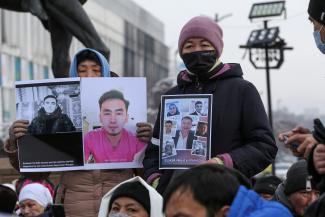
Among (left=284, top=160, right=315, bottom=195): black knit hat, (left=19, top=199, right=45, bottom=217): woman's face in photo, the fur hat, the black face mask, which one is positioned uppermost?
the black face mask

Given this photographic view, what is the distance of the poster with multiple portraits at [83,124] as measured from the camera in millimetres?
4906

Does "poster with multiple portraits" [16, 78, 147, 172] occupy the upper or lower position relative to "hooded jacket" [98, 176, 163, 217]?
upper

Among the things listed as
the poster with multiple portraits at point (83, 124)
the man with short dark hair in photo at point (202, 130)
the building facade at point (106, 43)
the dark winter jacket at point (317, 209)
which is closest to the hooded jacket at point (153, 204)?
the man with short dark hair in photo at point (202, 130)

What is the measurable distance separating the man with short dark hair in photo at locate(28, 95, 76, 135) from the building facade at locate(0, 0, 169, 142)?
27292 millimetres

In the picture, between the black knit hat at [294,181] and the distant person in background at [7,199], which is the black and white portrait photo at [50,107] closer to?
the distant person in background at [7,199]

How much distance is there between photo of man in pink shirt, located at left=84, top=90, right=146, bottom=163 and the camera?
4.89 meters

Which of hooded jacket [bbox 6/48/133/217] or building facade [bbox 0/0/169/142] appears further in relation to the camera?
building facade [bbox 0/0/169/142]

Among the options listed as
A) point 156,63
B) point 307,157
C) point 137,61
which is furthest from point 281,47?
point 156,63

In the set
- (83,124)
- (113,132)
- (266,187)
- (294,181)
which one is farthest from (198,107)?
(266,187)

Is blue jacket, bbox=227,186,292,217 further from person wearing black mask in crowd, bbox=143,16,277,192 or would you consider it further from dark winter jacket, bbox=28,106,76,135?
dark winter jacket, bbox=28,106,76,135

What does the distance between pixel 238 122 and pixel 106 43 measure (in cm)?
5876

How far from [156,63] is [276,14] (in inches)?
2595

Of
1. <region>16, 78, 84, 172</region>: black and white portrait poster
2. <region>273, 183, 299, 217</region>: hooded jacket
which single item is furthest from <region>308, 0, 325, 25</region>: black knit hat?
<region>273, 183, 299, 217</region>: hooded jacket

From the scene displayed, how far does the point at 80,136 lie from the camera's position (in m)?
4.97
